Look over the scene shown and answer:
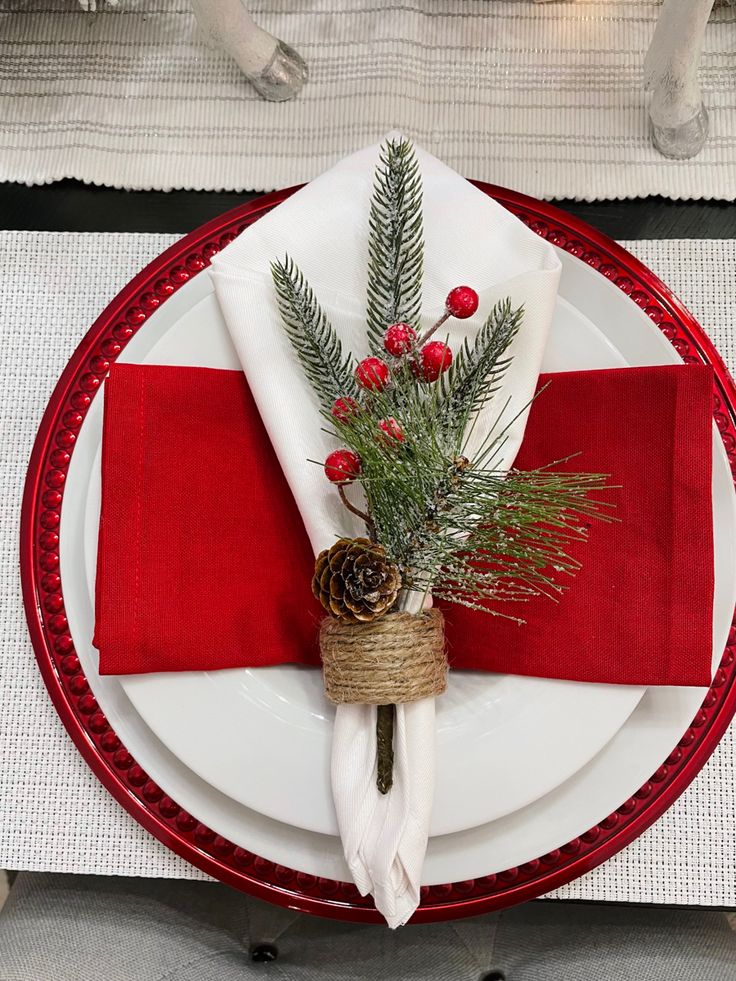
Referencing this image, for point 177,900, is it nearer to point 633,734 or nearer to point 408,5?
point 633,734

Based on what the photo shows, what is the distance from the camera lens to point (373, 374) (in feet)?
1.52

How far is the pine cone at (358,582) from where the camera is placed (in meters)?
0.45

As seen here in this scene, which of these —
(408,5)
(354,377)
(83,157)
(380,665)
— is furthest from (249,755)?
(408,5)

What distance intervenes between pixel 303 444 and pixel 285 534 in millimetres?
65

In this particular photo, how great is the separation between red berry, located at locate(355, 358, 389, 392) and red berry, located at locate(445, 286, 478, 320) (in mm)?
52

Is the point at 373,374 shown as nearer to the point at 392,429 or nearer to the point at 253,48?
the point at 392,429

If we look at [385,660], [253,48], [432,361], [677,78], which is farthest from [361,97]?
[385,660]

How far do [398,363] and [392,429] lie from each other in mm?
49

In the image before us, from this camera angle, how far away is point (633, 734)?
0.55 meters

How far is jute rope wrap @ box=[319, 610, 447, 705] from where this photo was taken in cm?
47

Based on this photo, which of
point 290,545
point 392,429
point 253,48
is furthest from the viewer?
point 253,48

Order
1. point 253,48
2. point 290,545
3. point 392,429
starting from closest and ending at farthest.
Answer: point 392,429, point 290,545, point 253,48

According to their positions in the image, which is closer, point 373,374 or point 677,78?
point 373,374

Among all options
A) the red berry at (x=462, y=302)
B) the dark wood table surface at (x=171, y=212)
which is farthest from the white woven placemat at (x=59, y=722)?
the red berry at (x=462, y=302)
